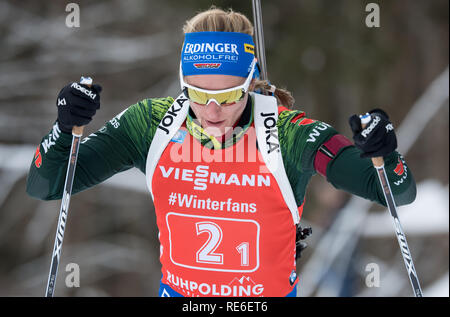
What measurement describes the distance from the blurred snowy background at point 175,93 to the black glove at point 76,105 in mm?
5968

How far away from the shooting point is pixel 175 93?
909cm

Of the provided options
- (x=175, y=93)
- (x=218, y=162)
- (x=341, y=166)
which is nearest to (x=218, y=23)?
(x=218, y=162)

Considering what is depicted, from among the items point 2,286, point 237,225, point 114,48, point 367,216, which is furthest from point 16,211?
point 237,225

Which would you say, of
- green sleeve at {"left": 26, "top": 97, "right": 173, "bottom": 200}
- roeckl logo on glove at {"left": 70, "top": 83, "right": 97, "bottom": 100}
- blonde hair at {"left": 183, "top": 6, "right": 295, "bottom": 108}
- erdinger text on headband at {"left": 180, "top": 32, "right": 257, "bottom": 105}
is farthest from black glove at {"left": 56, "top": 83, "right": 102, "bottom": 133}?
blonde hair at {"left": 183, "top": 6, "right": 295, "bottom": 108}

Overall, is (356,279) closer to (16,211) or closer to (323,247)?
(323,247)

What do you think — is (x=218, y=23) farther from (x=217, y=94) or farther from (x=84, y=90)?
(x=84, y=90)

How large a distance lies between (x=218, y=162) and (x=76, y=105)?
50cm

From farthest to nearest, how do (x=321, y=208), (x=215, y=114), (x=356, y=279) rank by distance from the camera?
(x=321, y=208), (x=356, y=279), (x=215, y=114)

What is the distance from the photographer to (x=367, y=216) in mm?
8461

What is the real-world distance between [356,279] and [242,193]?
618cm

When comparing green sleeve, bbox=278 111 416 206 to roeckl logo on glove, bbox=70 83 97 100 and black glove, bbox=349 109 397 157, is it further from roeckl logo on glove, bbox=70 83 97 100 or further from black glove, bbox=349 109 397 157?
roeckl logo on glove, bbox=70 83 97 100

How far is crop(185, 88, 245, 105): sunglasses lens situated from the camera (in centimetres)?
184

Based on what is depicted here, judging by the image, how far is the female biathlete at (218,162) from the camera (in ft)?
6.02

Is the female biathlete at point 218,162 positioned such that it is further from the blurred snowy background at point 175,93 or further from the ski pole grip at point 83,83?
the blurred snowy background at point 175,93
